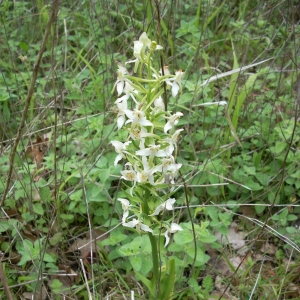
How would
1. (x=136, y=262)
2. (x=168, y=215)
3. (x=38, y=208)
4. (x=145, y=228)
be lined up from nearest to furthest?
(x=145, y=228), (x=136, y=262), (x=38, y=208), (x=168, y=215)

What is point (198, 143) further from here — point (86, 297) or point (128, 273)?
point (86, 297)

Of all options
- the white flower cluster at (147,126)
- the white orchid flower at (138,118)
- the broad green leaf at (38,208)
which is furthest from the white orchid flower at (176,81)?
the broad green leaf at (38,208)

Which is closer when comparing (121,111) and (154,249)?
(121,111)

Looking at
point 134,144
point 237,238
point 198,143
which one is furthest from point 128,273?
point 198,143

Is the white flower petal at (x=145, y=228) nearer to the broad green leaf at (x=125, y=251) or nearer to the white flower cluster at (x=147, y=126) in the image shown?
the white flower cluster at (x=147, y=126)

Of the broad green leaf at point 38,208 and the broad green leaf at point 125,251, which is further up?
the broad green leaf at point 125,251

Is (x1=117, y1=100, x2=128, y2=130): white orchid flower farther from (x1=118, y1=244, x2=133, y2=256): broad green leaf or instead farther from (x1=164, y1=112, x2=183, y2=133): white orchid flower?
(x1=118, y1=244, x2=133, y2=256): broad green leaf

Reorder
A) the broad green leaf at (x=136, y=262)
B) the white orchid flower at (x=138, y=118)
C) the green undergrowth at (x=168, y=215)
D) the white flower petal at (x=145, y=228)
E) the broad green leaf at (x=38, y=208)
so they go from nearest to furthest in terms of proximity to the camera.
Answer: the white orchid flower at (x=138, y=118) < the white flower petal at (x=145, y=228) < the broad green leaf at (x=136, y=262) < the green undergrowth at (x=168, y=215) < the broad green leaf at (x=38, y=208)

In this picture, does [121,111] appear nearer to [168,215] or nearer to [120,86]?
[120,86]

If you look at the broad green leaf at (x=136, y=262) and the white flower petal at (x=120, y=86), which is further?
the broad green leaf at (x=136, y=262)

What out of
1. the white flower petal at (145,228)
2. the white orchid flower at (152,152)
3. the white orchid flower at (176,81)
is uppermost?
the white orchid flower at (176,81)

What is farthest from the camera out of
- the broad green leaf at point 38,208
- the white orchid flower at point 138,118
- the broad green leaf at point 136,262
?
the broad green leaf at point 38,208

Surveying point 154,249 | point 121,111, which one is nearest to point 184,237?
point 154,249

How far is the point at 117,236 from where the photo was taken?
170cm
